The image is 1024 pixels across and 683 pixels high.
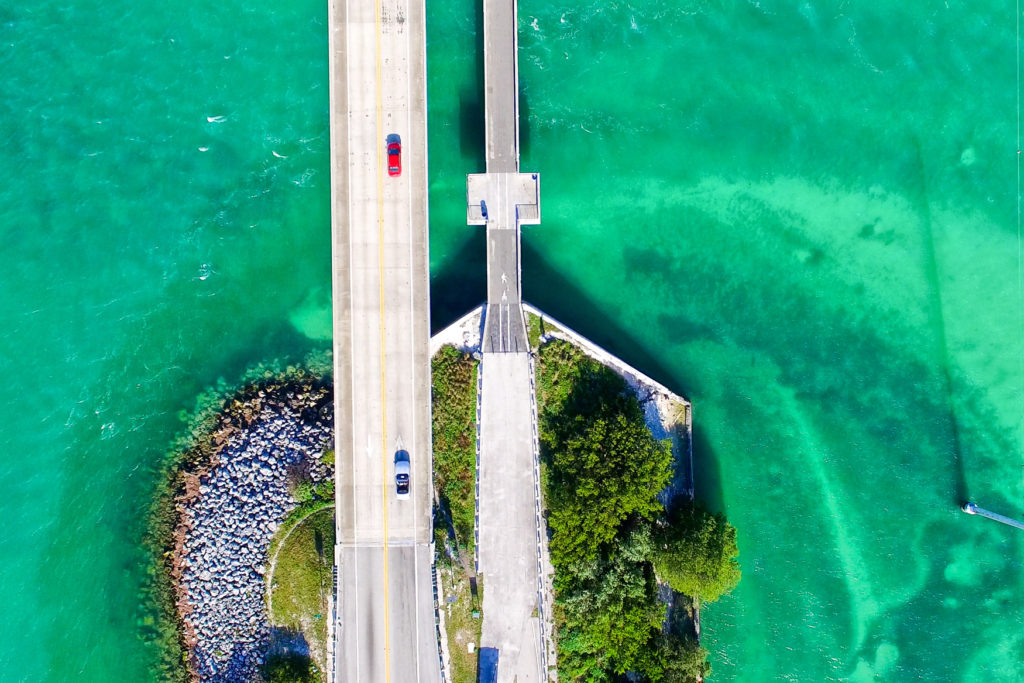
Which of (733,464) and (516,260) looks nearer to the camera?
(516,260)

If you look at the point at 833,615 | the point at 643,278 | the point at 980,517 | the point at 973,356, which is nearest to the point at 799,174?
the point at 643,278

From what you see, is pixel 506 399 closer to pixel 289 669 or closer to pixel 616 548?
pixel 616 548

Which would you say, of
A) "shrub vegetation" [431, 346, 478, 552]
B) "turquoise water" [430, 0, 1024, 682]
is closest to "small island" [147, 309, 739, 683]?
"shrub vegetation" [431, 346, 478, 552]

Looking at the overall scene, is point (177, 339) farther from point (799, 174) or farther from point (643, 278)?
point (799, 174)

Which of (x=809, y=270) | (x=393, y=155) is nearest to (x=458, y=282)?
(x=393, y=155)

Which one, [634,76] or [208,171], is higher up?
[634,76]

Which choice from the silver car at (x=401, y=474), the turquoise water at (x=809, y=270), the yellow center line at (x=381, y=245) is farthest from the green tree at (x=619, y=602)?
the yellow center line at (x=381, y=245)

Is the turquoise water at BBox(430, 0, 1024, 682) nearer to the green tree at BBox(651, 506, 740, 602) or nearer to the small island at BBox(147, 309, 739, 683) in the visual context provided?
the small island at BBox(147, 309, 739, 683)
